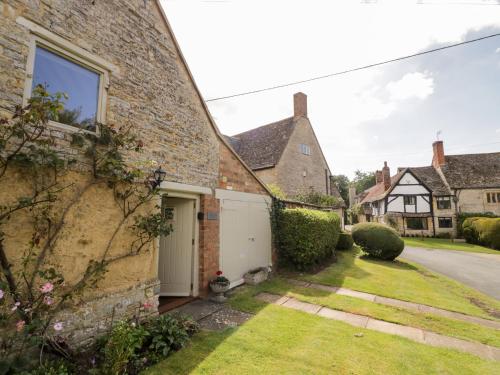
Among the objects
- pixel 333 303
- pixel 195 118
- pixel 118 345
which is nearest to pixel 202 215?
pixel 195 118

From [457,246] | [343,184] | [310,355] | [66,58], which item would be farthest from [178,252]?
[343,184]

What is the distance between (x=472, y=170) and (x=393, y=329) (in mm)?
34046

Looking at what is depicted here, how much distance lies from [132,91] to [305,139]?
18689 millimetres

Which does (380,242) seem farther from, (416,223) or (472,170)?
(472,170)

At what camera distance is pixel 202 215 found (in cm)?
666

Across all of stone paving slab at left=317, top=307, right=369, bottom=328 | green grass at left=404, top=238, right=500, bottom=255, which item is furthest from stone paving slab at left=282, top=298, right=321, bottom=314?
green grass at left=404, top=238, right=500, bottom=255

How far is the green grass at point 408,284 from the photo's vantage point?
22.5 ft

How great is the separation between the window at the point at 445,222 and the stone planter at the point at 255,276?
29049 mm

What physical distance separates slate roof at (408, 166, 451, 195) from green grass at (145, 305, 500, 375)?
3063 cm

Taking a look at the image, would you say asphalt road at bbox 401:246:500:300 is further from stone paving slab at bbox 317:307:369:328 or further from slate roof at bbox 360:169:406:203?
slate roof at bbox 360:169:406:203

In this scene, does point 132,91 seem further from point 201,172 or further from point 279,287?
point 279,287

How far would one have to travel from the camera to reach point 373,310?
6.05m

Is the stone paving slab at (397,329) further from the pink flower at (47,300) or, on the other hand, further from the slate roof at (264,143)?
the slate roof at (264,143)

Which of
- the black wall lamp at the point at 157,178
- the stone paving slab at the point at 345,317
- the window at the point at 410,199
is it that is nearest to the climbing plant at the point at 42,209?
the black wall lamp at the point at 157,178
